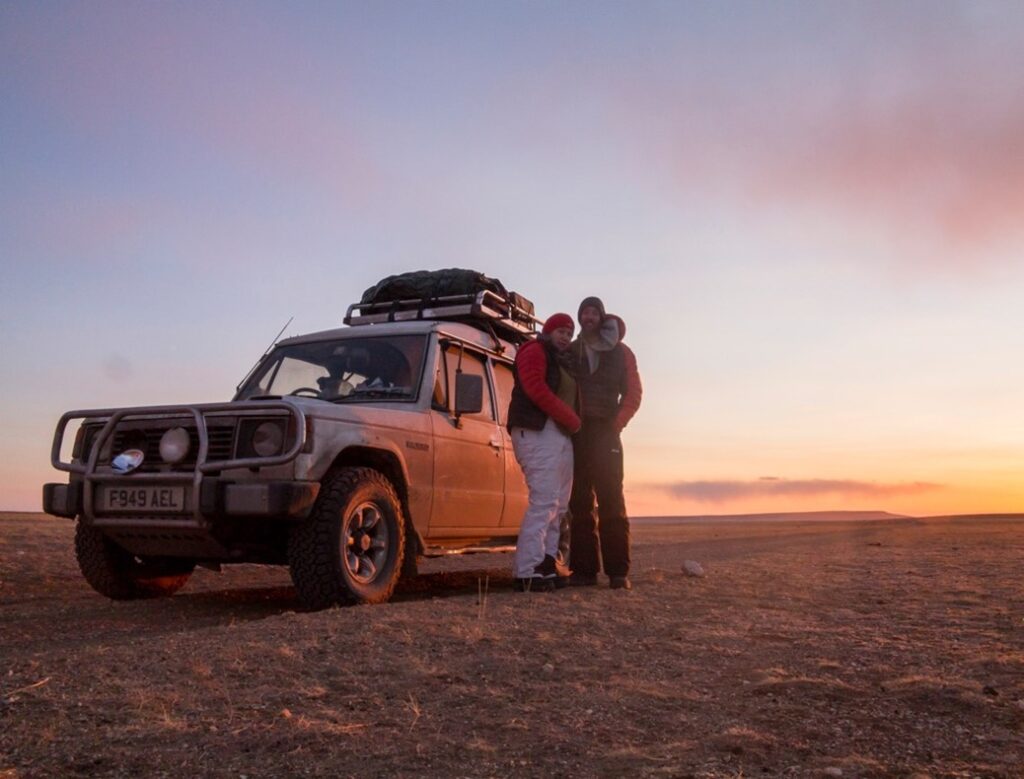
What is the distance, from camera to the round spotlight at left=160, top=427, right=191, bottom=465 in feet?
17.2

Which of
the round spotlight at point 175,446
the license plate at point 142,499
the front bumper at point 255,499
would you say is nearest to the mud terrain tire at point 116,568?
the license plate at point 142,499

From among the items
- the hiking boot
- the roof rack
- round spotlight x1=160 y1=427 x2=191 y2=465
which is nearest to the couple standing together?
the hiking boot

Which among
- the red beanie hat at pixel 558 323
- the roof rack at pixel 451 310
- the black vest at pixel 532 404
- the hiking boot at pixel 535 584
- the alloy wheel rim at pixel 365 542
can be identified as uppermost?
the roof rack at pixel 451 310

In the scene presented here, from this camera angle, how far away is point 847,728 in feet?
8.52

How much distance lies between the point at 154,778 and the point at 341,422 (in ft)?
10.5

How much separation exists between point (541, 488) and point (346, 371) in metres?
1.73

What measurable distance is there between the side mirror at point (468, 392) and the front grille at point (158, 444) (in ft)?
5.73

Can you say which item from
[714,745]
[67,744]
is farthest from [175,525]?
[714,745]

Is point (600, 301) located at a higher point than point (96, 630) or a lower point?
higher

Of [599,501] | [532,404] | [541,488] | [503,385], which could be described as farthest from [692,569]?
[503,385]

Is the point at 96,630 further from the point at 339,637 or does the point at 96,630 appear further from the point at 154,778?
the point at 154,778

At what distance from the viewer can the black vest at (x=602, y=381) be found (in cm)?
651

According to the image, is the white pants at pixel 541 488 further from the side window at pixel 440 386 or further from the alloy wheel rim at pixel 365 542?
the alloy wheel rim at pixel 365 542

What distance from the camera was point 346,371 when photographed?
6.67m
